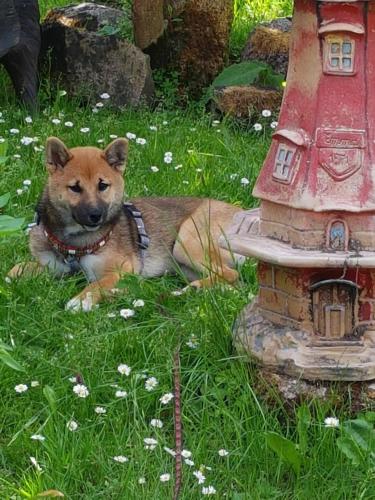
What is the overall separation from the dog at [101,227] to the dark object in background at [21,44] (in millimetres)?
2459

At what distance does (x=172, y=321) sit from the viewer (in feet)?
17.1

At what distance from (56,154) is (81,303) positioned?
3.62 feet

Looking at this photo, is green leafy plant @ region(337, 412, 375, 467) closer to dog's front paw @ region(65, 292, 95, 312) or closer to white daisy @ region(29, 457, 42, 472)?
white daisy @ region(29, 457, 42, 472)

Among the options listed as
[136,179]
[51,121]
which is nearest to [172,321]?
[136,179]

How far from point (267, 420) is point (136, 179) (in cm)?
326

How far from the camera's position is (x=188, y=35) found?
9.35 meters

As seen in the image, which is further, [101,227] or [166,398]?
[101,227]

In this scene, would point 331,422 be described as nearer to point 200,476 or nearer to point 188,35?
point 200,476

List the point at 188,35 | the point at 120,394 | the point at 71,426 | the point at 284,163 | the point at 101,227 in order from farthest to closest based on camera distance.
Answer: the point at 188,35
the point at 101,227
the point at 120,394
the point at 284,163
the point at 71,426

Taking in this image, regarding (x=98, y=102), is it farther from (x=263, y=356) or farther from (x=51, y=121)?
(x=263, y=356)

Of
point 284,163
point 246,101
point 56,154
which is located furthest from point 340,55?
point 246,101

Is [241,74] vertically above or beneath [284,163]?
beneath

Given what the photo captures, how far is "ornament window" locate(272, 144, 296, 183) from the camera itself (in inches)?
174

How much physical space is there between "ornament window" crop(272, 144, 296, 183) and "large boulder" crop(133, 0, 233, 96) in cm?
503
